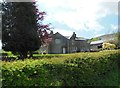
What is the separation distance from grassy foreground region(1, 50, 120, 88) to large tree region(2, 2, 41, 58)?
13782mm

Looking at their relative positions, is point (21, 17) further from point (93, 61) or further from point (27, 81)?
point (27, 81)

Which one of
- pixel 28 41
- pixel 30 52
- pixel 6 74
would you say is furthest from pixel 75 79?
pixel 30 52

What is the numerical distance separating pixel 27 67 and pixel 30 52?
2126 cm

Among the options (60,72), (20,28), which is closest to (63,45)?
(20,28)

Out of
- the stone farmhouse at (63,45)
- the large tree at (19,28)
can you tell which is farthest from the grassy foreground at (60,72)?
the stone farmhouse at (63,45)

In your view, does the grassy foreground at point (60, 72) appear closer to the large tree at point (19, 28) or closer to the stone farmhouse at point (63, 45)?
the large tree at point (19, 28)

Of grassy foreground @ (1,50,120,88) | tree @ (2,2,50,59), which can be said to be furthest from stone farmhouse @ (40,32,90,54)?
grassy foreground @ (1,50,120,88)

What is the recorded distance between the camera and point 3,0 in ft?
91.6

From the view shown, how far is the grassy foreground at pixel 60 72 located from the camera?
695 cm

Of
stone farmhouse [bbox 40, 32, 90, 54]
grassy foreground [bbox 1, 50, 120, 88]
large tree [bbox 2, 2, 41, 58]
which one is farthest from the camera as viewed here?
stone farmhouse [bbox 40, 32, 90, 54]

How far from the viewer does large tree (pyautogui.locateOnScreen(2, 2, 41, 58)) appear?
85.7ft

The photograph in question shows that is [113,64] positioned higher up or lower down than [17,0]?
lower down

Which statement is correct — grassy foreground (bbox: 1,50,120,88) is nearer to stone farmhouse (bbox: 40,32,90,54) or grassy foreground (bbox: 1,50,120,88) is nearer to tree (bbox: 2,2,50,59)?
tree (bbox: 2,2,50,59)

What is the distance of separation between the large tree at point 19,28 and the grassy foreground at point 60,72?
1378 cm
